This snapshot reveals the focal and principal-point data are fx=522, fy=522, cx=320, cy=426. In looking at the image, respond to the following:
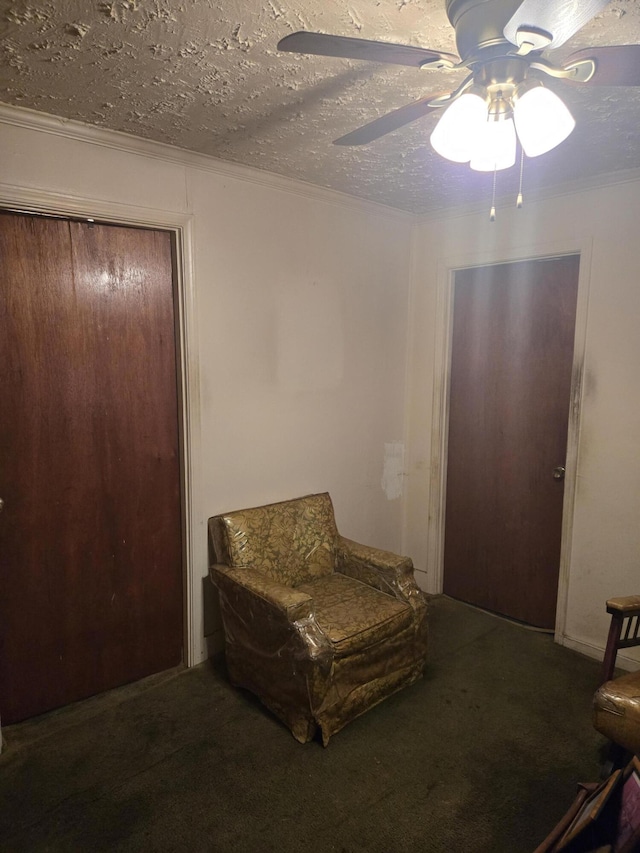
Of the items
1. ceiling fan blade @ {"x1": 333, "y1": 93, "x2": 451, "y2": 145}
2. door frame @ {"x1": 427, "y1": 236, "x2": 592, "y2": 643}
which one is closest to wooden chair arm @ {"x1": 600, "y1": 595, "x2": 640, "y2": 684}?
door frame @ {"x1": 427, "y1": 236, "x2": 592, "y2": 643}

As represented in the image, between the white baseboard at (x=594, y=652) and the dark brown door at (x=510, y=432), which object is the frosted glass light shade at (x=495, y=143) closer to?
the dark brown door at (x=510, y=432)

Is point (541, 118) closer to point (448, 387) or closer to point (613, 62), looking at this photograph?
point (613, 62)

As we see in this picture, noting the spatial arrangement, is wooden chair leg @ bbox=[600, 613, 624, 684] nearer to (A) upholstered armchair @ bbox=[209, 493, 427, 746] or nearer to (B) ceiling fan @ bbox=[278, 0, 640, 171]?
(A) upholstered armchair @ bbox=[209, 493, 427, 746]

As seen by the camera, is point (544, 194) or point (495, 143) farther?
point (544, 194)

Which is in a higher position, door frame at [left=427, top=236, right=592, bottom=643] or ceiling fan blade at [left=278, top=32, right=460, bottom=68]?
ceiling fan blade at [left=278, top=32, right=460, bottom=68]

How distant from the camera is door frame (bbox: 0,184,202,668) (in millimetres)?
2227

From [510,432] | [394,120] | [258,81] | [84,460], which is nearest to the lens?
[394,120]

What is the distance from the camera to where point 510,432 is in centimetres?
313

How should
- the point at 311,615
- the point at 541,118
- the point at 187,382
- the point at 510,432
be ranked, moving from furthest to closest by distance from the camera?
the point at 510,432 → the point at 187,382 → the point at 311,615 → the point at 541,118

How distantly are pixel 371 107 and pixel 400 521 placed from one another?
2544 mm

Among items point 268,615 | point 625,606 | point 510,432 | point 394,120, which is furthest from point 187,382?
point 625,606

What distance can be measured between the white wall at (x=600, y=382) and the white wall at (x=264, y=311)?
2.80ft

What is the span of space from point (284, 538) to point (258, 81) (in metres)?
1.98

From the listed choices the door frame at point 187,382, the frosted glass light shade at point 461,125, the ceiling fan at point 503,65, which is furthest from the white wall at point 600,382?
the door frame at point 187,382
